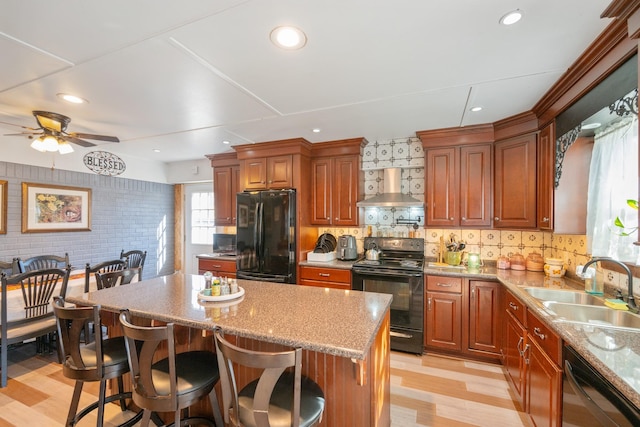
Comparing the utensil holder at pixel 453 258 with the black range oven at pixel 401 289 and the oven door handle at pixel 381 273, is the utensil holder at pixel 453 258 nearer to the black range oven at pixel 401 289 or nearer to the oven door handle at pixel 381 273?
the black range oven at pixel 401 289

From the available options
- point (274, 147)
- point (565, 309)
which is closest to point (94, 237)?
point (274, 147)

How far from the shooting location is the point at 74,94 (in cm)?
230

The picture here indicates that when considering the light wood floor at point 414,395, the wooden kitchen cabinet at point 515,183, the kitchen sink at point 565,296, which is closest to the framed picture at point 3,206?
the light wood floor at point 414,395

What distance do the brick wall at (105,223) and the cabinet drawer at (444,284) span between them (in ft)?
15.3

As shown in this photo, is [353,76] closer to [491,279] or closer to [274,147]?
[274,147]

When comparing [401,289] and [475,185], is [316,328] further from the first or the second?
[475,185]

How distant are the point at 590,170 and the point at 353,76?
2074 millimetres

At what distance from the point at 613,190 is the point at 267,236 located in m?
3.24

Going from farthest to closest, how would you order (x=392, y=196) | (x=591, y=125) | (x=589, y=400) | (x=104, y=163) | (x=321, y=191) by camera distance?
(x=104, y=163) → (x=321, y=191) → (x=392, y=196) → (x=591, y=125) → (x=589, y=400)

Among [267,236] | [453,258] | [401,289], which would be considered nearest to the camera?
[401,289]

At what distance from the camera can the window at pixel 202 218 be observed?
17.2 ft

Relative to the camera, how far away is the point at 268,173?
3.73 meters

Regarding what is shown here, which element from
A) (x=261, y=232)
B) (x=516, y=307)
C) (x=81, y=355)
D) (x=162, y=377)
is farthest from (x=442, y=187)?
(x=81, y=355)

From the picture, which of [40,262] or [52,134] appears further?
[40,262]
